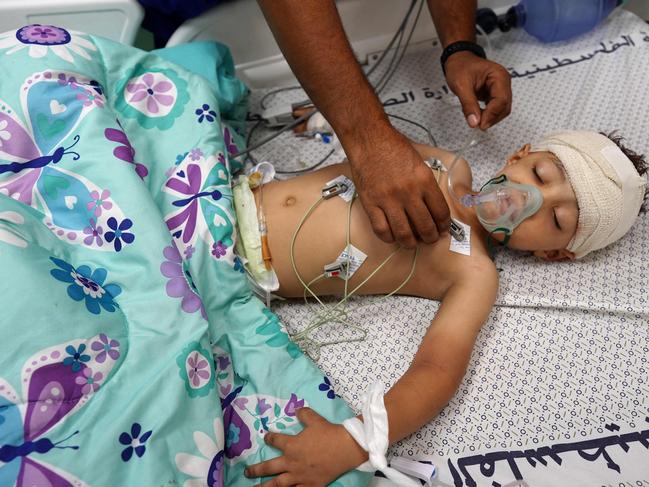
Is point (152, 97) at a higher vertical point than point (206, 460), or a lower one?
higher

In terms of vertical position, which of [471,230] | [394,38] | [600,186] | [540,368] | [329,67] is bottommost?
[540,368]

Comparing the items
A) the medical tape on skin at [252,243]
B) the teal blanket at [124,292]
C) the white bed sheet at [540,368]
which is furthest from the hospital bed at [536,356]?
the teal blanket at [124,292]

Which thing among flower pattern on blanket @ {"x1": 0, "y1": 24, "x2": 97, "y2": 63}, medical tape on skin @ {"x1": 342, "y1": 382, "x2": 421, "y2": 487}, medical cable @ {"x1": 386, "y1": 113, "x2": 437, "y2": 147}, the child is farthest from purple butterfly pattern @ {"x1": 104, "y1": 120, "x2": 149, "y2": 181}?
medical cable @ {"x1": 386, "y1": 113, "x2": 437, "y2": 147}

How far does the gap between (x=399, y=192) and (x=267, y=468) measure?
1.95ft

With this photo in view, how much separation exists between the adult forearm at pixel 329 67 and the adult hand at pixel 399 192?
52 millimetres

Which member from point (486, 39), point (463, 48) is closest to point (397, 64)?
point (486, 39)

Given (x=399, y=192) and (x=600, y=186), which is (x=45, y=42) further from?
(x=600, y=186)

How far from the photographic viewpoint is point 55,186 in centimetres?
108

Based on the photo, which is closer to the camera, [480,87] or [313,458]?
[313,458]

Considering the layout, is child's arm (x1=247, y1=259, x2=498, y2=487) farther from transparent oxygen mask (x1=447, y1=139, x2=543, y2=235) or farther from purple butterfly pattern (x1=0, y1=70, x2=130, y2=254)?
purple butterfly pattern (x1=0, y1=70, x2=130, y2=254)

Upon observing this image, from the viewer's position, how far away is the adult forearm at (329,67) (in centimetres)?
109

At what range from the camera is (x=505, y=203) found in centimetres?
122

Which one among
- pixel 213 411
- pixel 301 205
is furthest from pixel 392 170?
pixel 213 411

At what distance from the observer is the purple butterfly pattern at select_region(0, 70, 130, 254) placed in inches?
42.1
